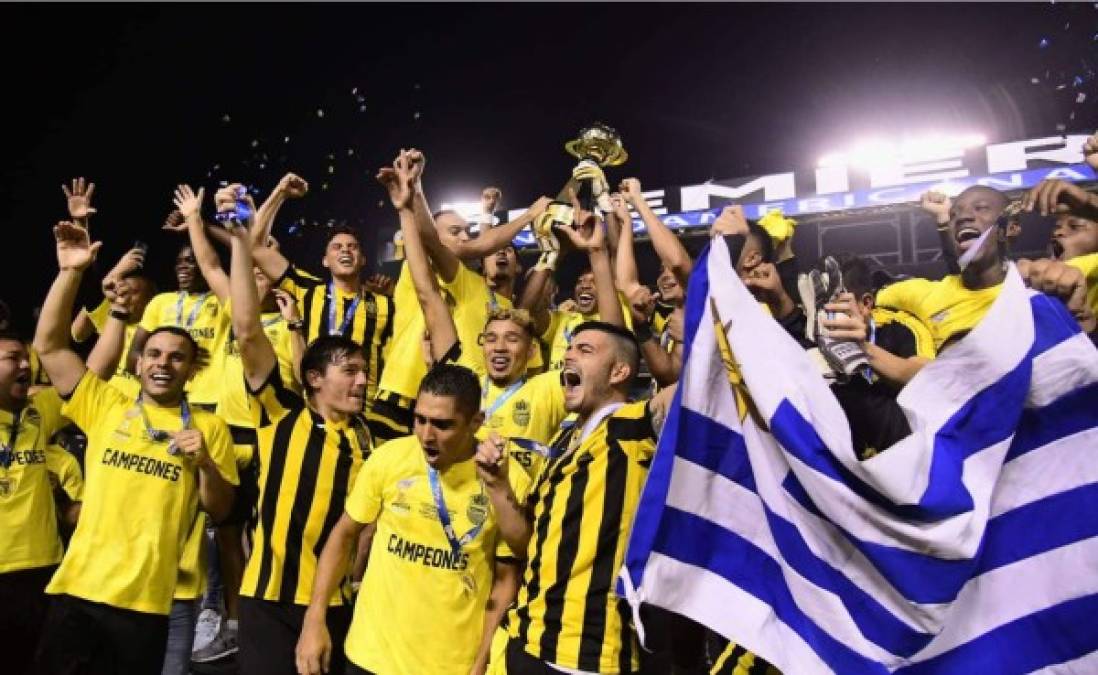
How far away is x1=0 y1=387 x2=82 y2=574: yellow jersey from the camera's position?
432cm

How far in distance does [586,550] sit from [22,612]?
309 centimetres

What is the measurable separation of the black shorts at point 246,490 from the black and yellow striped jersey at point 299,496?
1.49 feet

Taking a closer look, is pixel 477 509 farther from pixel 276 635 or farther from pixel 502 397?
pixel 276 635

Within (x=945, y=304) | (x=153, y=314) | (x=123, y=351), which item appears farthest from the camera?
(x=153, y=314)

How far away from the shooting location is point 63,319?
4.09 m

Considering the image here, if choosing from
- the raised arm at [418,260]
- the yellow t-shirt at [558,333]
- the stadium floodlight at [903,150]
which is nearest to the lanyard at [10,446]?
the raised arm at [418,260]

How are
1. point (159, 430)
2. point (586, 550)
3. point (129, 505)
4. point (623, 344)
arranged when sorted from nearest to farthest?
point (586, 550), point (623, 344), point (129, 505), point (159, 430)

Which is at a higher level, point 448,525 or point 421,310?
point 421,310

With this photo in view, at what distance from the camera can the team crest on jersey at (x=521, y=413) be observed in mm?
4020

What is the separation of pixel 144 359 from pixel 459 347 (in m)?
1.43

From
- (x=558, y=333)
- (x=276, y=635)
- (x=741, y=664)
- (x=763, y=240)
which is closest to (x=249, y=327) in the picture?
(x=276, y=635)

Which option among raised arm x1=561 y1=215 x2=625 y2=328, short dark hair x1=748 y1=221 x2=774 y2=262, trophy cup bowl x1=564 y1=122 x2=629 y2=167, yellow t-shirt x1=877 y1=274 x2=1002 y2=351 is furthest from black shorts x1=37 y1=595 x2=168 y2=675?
yellow t-shirt x1=877 y1=274 x2=1002 y2=351

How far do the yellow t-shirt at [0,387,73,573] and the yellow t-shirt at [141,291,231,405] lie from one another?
1360 millimetres

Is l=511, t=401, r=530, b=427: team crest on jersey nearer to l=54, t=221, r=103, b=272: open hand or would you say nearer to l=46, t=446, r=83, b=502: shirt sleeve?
l=54, t=221, r=103, b=272: open hand
